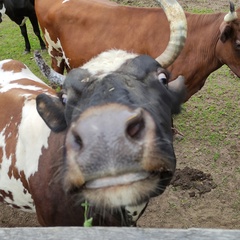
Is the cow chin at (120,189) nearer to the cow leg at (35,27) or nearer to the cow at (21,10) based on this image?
the cow at (21,10)

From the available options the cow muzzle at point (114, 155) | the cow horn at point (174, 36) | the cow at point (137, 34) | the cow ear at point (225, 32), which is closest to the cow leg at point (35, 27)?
the cow at point (137, 34)

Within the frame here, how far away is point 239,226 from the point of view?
182 inches

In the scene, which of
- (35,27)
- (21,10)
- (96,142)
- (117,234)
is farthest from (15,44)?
(117,234)

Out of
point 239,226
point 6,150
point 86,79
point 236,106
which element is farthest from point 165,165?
point 236,106

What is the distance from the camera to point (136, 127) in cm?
205

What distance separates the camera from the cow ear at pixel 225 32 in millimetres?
5014

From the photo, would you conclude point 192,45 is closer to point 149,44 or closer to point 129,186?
point 149,44

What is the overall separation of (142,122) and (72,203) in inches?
51.0

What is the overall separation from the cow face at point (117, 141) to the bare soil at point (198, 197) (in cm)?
238

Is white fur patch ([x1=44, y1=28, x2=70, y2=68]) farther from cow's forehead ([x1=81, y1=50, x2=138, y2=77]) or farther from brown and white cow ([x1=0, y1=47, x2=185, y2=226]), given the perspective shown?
cow's forehead ([x1=81, y1=50, x2=138, y2=77])

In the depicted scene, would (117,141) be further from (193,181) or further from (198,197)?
(193,181)

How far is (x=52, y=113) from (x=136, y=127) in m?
1.06

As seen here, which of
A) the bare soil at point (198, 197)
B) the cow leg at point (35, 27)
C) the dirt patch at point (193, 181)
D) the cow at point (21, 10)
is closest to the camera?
the bare soil at point (198, 197)

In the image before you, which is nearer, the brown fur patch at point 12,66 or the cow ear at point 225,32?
the brown fur patch at point 12,66
